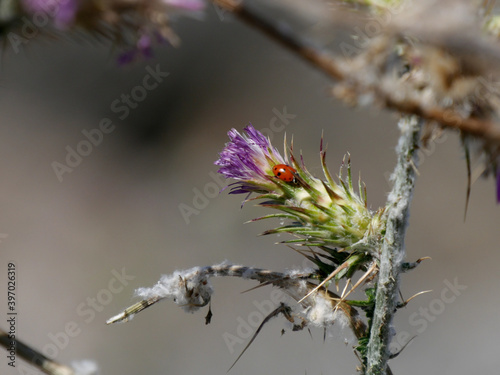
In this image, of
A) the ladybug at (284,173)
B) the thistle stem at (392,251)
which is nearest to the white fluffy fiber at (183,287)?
the ladybug at (284,173)

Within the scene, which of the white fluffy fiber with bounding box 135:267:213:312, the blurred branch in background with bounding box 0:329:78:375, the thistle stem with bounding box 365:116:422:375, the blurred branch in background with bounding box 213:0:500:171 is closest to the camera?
the blurred branch in background with bounding box 213:0:500:171

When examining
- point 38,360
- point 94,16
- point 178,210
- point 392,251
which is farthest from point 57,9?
point 178,210

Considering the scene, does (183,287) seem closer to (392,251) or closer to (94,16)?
(392,251)

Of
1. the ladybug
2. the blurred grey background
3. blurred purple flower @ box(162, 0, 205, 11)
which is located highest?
the blurred grey background

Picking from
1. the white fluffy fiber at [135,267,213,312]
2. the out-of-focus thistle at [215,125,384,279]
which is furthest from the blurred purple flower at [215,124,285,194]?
the white fluffy fiber at [135,267,213,312]

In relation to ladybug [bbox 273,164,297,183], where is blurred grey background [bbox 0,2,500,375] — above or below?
above

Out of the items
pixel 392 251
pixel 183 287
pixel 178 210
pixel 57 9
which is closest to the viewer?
pixel 57 9

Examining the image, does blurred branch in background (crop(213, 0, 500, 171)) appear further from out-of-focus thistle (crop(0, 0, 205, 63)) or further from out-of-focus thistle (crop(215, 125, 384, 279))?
out-of-focus thistle (crop(215, 125, 384, 279))
